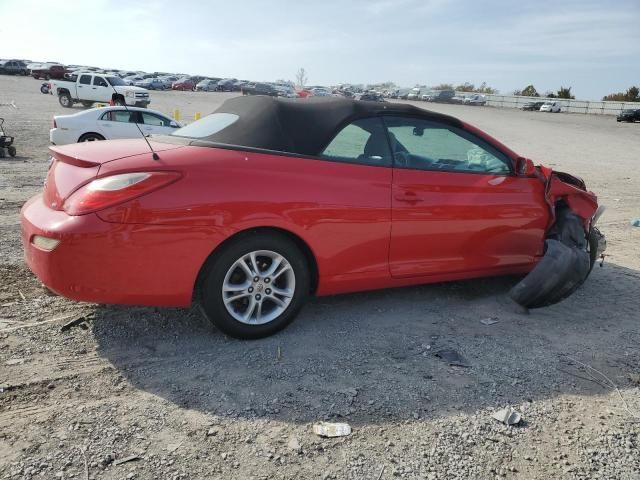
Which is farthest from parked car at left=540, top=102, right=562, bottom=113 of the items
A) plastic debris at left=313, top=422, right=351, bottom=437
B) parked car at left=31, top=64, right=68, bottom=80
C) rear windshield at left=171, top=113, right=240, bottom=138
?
plastic debris at left=313, top=422, right=351, bottom=437

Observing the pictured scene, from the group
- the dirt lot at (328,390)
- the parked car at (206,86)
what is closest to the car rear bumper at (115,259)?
the dirt lot at (328,390)

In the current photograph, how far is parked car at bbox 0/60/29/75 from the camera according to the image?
212 ft

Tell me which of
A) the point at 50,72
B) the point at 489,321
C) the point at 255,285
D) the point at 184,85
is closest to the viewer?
the point at 255,285

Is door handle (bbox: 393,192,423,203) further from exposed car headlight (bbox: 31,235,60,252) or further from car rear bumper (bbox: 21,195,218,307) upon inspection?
exposed car headlight (bbox: 31,235,60,252)

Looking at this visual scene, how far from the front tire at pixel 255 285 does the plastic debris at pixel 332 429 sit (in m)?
1.00

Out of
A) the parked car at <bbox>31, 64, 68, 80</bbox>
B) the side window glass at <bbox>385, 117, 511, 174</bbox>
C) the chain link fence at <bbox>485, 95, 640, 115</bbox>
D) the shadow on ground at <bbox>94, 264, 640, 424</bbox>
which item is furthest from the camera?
the chain link fence at <bbox>485, 95, 640, 115</bbox>

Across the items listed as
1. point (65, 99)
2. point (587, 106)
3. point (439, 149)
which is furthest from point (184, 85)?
point (439, 149)

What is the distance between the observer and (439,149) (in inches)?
173

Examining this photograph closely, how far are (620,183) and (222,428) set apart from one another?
1185cm

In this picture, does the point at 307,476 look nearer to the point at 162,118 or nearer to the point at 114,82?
the point at 162,118

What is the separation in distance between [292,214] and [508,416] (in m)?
1.76

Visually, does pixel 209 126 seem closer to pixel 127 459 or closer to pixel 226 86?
pixel 127 459

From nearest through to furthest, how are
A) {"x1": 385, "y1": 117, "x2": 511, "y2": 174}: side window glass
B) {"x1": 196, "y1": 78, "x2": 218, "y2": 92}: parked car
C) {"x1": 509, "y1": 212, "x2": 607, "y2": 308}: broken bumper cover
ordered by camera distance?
{"x1": 385, "y1": 117, "x2": 511, "y2": 174}: side window glass → {"x1": 509, "y1": 212, "x2": 607, "y2": 308}: broken bumper cover → {"x1": 196, "y1": 78, "x2": 218, "y2": 92}: parked car

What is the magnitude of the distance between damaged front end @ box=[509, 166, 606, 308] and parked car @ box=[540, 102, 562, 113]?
5986 centimetres
